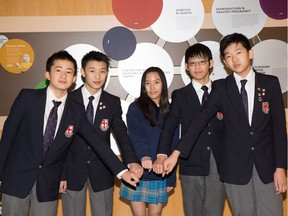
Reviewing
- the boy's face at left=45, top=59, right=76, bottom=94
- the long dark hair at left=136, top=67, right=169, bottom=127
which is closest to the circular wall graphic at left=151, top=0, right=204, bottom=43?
the long dark hair at left=136, top=67, right=169, bottom=127

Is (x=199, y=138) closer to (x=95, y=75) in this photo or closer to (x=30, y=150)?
(x=95, y=75)

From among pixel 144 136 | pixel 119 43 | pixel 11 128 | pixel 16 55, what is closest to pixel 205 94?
pixel 144 136

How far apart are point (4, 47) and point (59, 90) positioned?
1208 mm

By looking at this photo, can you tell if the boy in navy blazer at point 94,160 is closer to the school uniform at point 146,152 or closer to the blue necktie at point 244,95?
the school uniform at point 146,152

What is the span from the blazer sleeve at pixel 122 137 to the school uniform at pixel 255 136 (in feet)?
2.15

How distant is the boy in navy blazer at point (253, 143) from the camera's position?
198 centimetres

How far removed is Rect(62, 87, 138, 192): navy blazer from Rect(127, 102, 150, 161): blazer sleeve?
0.06 meters

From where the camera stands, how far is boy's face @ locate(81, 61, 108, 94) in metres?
2.38

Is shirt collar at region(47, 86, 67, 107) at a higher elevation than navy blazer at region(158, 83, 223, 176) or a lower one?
higher

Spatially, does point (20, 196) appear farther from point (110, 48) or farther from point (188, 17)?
point (188, 17)

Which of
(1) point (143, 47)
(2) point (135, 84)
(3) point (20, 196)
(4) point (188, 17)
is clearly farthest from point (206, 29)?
(3) point (20, 196)

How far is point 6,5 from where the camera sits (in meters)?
3.00

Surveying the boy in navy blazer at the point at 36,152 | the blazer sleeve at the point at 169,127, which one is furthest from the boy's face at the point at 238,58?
the boy in navy blazer at the point at 36,152

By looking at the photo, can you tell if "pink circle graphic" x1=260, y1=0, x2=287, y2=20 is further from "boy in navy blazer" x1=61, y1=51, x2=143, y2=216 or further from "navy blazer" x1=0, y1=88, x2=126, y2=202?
"navy blazer" x1=0, y1=88, x2=126, y2=202
